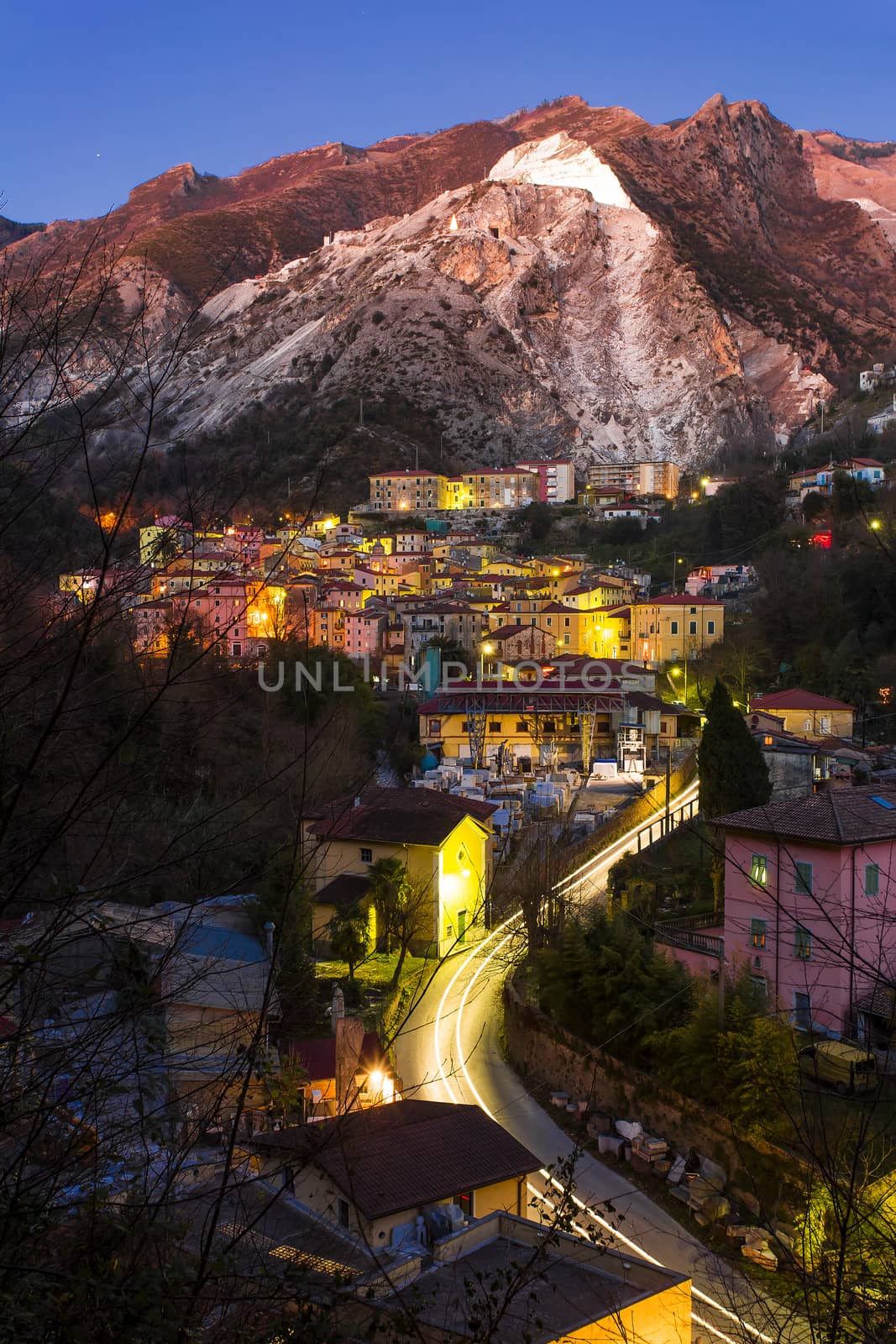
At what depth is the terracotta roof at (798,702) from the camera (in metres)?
18.8

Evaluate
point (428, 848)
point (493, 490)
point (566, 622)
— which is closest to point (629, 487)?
point (493, 490)

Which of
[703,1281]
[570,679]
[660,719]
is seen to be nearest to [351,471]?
[570,679]

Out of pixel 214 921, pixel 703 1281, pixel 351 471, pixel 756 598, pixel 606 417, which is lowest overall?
pixel 703 1281

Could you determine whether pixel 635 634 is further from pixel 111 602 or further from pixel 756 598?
pixel 111 602

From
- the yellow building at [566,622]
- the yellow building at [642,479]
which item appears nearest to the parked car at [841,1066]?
the yellow building at [566,622]

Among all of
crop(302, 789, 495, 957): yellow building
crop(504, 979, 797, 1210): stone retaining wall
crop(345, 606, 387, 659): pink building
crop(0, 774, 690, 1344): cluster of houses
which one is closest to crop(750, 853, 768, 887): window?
crop(504, 979, 797, 1210): stone retaining wall

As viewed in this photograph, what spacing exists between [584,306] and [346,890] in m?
66.4

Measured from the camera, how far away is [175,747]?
8.78 feet

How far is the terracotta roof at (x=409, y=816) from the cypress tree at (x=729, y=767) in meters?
3.01

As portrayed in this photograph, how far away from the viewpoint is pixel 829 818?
9289 millimetres

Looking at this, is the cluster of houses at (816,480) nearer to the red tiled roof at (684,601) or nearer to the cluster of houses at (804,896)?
the red tiled roof at (684,601)

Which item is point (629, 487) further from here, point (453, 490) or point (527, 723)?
point (527, 723)

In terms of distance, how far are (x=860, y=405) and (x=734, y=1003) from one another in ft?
143

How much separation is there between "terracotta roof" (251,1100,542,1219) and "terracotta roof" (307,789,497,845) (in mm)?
5935
